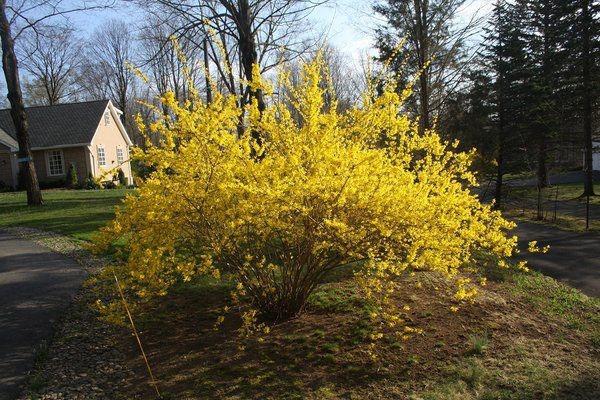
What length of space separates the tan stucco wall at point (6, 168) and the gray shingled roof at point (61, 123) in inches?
63.6

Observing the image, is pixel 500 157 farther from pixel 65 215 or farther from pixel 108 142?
pixel 108 142

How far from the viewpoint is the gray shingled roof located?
2494 cm

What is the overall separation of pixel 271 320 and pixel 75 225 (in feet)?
24.9

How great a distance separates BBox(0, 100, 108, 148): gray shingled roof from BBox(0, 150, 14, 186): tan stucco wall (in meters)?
1.62

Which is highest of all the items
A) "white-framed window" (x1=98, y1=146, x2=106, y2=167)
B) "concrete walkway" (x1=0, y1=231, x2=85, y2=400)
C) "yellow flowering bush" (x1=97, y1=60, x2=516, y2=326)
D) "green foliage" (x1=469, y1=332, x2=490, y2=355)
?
"white-framed window" (x1=98, y1=146, x2=106, y2=167)

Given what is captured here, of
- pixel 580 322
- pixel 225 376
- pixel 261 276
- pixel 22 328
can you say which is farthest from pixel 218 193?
pixel 580 322

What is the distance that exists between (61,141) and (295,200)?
2469cm

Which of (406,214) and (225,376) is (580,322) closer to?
(406,214)

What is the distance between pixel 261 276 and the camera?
4.57 m

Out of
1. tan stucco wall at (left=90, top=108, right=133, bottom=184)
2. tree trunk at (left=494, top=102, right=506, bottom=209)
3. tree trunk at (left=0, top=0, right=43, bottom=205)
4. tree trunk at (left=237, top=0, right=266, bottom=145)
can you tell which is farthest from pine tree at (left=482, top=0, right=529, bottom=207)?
tan stucco wall at (left=90, top=108, right=133, bottom=184)

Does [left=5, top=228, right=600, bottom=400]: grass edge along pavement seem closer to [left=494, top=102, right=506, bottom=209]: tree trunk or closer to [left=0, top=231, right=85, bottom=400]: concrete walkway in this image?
[left=0, top=231, right=85, bottom=400]: concrete walkway

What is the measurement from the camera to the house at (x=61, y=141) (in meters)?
23.4

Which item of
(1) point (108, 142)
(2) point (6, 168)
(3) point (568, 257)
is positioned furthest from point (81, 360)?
(1) point (108, 142)

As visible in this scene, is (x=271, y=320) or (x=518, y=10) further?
(x=518, y=10)
